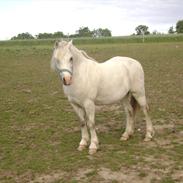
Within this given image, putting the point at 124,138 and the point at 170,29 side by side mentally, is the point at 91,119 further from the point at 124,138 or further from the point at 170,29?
the point at 170,29

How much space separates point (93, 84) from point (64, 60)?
2.55 ft

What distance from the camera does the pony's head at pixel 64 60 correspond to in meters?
5.73

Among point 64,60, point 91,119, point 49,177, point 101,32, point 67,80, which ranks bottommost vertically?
point 49,177

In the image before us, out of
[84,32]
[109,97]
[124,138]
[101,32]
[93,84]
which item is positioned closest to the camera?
[93,84]

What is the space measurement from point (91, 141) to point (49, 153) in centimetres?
73

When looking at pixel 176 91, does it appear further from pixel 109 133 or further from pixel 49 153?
pixel 49 153

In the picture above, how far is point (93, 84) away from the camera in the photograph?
20.7ft

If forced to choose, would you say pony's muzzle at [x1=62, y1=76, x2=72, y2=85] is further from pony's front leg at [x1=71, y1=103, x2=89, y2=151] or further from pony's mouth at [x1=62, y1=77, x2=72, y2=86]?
pony's front leg at [x1=71, y1=103, x2=89, y2=151]

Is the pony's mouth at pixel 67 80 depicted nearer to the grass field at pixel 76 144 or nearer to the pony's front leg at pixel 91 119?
the pony's front leg at pixel 91 119

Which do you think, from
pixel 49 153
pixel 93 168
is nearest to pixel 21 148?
pixel 49 153

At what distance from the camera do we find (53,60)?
588cm

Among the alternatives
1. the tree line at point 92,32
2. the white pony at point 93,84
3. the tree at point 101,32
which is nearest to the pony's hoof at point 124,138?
the white pony at point 93,84

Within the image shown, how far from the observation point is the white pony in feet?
19.1

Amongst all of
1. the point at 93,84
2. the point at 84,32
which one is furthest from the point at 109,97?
the point at 84,32
